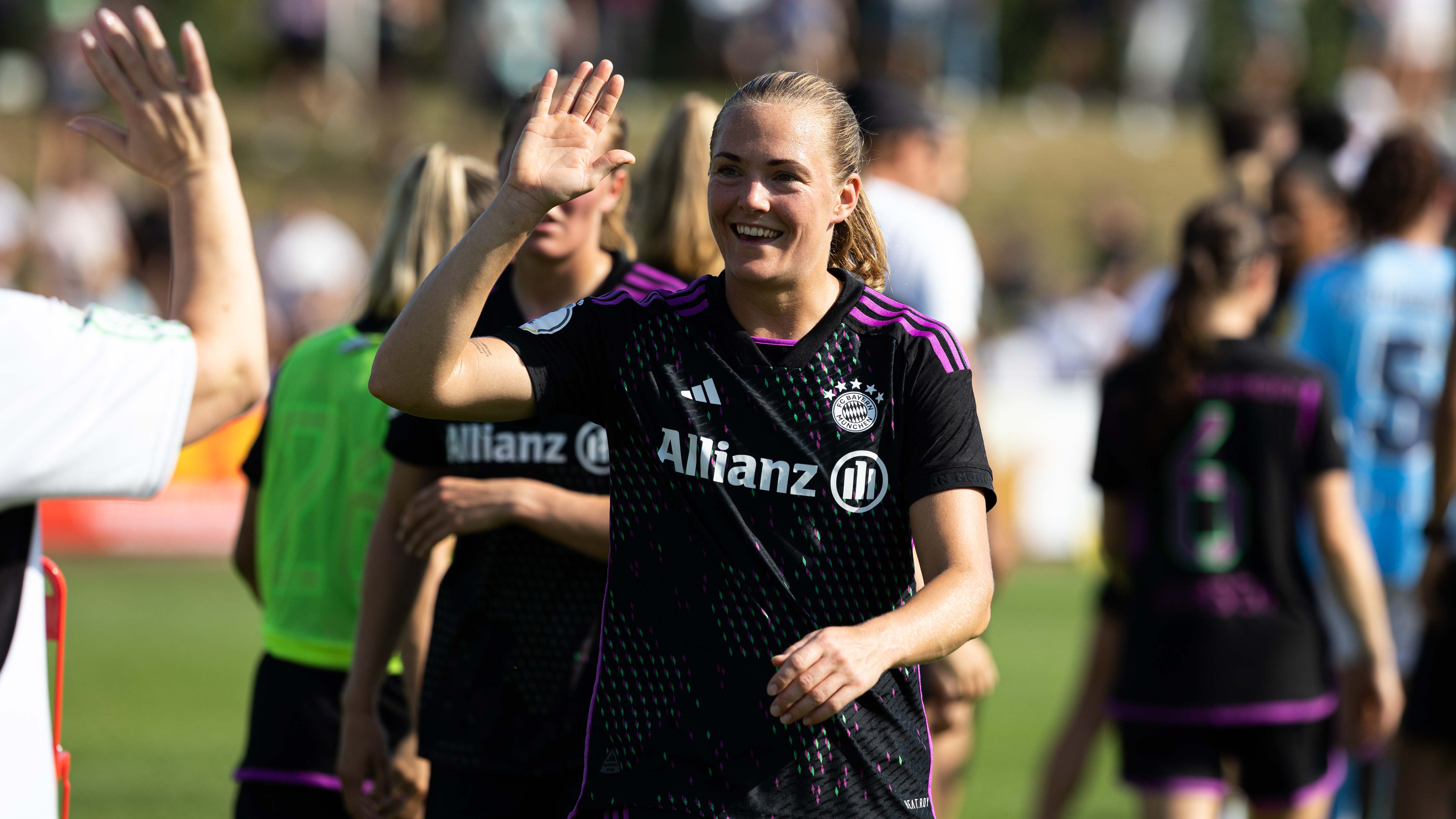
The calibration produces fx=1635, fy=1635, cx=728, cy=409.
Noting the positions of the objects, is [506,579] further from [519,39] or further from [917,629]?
[519,39]

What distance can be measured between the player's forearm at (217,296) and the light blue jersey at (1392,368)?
4.79 m

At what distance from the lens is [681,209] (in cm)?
423

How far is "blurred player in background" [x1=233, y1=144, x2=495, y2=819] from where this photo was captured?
4094 mm

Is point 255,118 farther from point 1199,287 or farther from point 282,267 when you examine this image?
point 1199,287

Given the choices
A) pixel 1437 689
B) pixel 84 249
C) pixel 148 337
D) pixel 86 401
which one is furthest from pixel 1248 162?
pixel 84 249

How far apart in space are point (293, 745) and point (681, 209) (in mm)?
1670

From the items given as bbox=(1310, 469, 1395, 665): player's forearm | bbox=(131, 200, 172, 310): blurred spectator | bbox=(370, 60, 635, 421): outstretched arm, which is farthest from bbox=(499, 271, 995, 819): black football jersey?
bbox=(131, 200, 172, 310): blurred spectator

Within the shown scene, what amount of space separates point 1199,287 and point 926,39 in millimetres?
18159

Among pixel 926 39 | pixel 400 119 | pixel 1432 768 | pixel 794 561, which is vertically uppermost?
pixel 926 39

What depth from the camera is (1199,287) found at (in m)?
5.27

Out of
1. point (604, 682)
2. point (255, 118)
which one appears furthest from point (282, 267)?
point (604, 682)

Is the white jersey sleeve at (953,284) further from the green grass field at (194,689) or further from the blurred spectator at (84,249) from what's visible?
the blurred spectator at (84,249)

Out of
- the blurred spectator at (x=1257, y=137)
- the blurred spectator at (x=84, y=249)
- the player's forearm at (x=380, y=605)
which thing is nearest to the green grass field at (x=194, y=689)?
the blurred spectator at (x=84, y=249)

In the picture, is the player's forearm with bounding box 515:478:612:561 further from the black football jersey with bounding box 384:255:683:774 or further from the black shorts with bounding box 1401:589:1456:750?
the black shorts with bounding box 1401:589:1456:750
